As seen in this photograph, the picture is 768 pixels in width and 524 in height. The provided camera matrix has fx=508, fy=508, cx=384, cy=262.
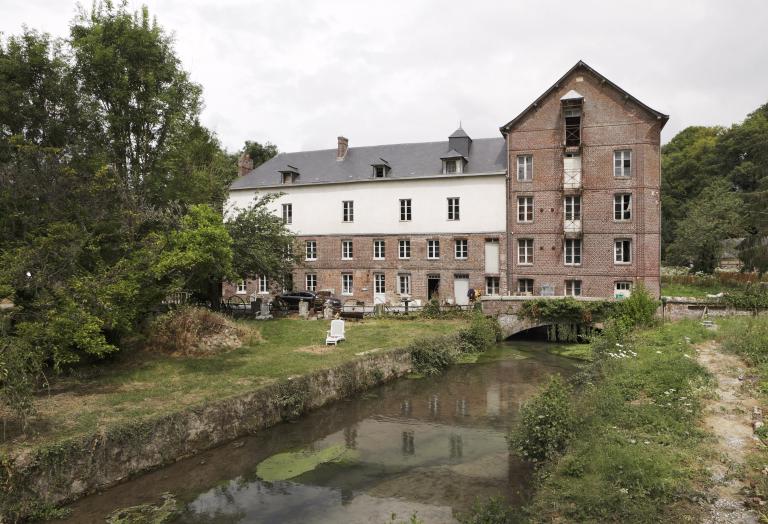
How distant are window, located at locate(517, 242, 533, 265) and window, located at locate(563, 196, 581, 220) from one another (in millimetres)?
2429

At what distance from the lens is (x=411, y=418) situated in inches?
515

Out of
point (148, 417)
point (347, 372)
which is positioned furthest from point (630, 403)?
point (148, 417)

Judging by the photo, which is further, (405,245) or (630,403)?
(405,245)

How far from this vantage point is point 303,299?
2698 centimetres

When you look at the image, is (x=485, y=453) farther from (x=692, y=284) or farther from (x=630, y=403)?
(x=692, y=284)

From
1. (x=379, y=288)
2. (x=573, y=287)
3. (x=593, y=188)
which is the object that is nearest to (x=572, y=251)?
(x=573, y=287)

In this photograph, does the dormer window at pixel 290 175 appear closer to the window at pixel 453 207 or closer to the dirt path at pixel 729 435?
the window at pixel 453 207

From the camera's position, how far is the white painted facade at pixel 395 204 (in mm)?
29344

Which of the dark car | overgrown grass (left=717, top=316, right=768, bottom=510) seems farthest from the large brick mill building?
overgrown grass (left=717, top=316, right=768, bottom=510)

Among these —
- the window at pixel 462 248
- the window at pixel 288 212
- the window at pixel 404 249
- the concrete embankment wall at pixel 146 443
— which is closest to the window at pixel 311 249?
the window at pixel 288 212

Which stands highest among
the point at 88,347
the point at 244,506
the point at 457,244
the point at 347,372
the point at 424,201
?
the point at 424,201

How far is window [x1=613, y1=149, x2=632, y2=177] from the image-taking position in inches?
1061

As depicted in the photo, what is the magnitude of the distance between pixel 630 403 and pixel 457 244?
65.8ft

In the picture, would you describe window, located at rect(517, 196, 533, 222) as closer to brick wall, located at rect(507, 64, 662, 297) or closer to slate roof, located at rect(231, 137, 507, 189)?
brick wall, located at rect(507, 64, 662, 297)
